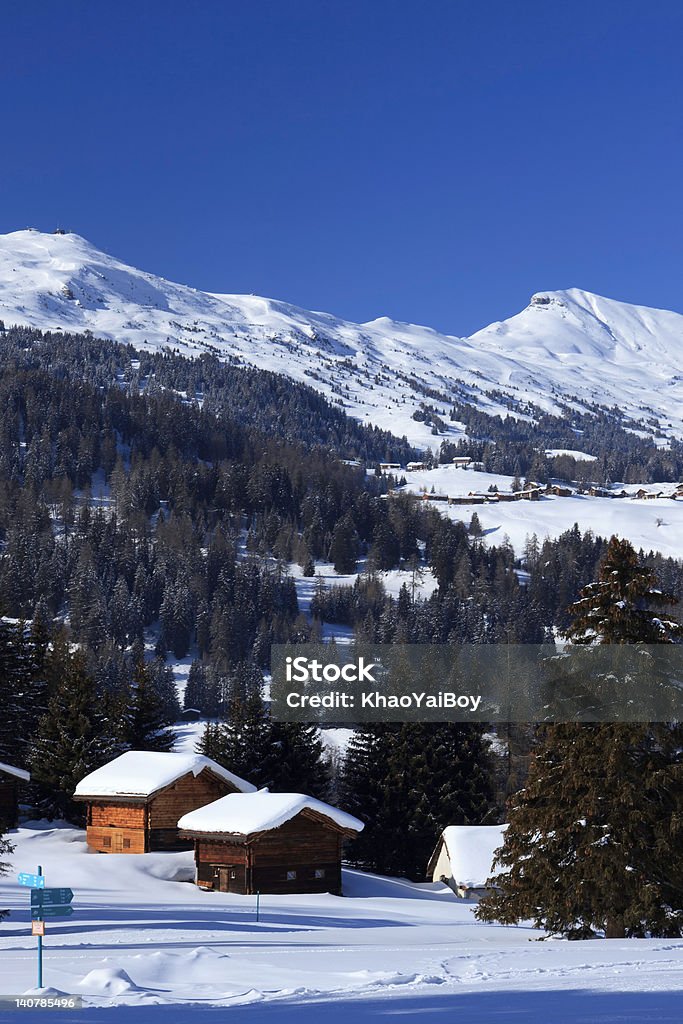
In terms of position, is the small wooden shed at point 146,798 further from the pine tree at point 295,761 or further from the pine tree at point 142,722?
the pine tree at point 142,722

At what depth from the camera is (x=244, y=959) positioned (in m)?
16.8

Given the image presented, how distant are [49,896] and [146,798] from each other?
27.8m

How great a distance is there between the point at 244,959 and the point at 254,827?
2122 cm

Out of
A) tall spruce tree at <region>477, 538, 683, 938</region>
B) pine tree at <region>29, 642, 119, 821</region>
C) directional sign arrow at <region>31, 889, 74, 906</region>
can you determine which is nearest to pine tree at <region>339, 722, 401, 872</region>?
pine tree at <region>29, 642, 119, 821</region>

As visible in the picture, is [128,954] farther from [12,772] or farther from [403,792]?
[403,792]

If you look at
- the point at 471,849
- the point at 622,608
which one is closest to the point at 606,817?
the point at 622,608

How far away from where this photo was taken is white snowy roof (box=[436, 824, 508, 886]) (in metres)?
45.2

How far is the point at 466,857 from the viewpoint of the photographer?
4584 cm

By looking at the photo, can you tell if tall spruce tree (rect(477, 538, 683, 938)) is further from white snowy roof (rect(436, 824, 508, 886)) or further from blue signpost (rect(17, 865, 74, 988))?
white snowy roof (rect(436, 824, 508, 886))

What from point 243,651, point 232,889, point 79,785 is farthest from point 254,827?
point 243,651

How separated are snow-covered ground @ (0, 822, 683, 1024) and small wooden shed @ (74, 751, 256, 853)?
475 inches

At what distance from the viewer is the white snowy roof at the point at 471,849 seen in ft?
148

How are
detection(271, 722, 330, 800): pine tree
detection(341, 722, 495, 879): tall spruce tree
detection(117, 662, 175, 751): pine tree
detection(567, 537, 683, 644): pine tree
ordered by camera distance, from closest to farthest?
detection(567, 537, 683, 644): pine tree, detection(341, 722, 495, 879): tall spruce tree, detection(271, 722, 330, 800): pine tree, detection(117, 662, 175, 751): pine tree

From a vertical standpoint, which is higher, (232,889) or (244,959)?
(244,959)
